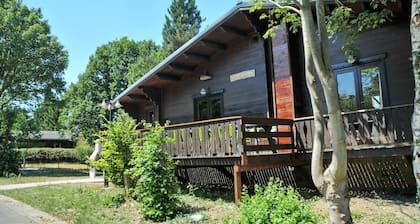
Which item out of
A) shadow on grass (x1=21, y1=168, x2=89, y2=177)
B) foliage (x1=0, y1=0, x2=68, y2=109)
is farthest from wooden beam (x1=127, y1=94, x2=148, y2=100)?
foliage (x1=0, y1=0, x2=68, y2=109)

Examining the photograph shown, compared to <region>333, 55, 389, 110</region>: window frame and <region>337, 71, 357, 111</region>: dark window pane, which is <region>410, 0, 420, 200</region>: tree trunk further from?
<region>337, 71, 357, 111</region>: dark window pane

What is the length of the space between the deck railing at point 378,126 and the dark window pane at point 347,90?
4.01ft

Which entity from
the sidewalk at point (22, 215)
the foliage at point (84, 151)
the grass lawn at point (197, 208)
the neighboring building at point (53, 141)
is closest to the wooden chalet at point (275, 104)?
the grass lawn at point (197, 208)

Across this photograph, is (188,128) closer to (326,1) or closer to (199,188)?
(199,188)

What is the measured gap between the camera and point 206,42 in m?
12.2

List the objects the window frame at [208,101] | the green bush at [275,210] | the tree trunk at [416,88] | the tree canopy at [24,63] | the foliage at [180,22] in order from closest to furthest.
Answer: the tree trunk at [416,88] < the green bush at [275,210] < the window frame at [208,101] < the tree canopy at [24,63] < the foliage at [180,22]

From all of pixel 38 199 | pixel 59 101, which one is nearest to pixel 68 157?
pixel 59 101

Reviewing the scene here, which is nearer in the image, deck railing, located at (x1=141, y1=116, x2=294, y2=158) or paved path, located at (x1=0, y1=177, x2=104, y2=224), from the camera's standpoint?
paved path, located at (x1=0, y1=177, x2=104, y2=224)

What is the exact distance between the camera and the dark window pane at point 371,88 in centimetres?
918

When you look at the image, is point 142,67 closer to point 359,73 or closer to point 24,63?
point 24,63

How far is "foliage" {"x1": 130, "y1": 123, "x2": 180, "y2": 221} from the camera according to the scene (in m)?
7.75

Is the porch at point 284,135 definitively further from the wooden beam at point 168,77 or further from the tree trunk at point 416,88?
the tree trunk at point 416,88

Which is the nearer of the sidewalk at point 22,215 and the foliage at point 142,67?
the sidewalk at point 22,215

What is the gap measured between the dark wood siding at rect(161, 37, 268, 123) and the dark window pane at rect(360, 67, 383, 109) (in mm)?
2907
